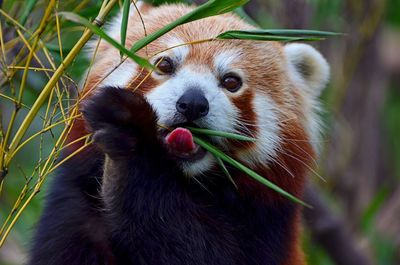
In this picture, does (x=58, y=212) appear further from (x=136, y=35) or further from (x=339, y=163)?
(x=339, y=163)

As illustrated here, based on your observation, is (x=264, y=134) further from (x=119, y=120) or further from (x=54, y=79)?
(x=54, y=79)

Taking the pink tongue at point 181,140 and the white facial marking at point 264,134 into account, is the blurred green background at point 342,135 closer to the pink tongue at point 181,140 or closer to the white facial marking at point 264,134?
the white facial marking at point 264,134

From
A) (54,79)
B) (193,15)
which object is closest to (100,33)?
(54,79)

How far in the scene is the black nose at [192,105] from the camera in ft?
7.46

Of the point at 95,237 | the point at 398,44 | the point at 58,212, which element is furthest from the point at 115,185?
the point at 398,44

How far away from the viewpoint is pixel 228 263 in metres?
2.41

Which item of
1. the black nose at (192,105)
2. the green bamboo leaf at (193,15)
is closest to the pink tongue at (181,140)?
the black nose at (192,105)

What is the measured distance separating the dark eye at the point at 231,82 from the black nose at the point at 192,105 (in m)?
0.30

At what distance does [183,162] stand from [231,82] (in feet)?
1.51

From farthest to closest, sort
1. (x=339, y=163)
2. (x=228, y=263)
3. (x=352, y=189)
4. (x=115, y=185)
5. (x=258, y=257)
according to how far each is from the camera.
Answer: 1. (x=352, y=189)
2. (x=339, y=163)
3. (x=258, y=257)
4. (x=228, y=263)
5. (x=115, y=185)

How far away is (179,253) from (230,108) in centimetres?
63

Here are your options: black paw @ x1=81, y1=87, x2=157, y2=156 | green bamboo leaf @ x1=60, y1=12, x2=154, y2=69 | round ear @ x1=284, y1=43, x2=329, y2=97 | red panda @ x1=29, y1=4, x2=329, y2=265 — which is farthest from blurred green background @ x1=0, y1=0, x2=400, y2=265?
green bamboo leaf @ x1=60, y1=12, x2=154, y2=69

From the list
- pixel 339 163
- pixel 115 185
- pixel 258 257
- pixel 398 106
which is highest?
pixel 115 185

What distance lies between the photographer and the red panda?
2.21m
